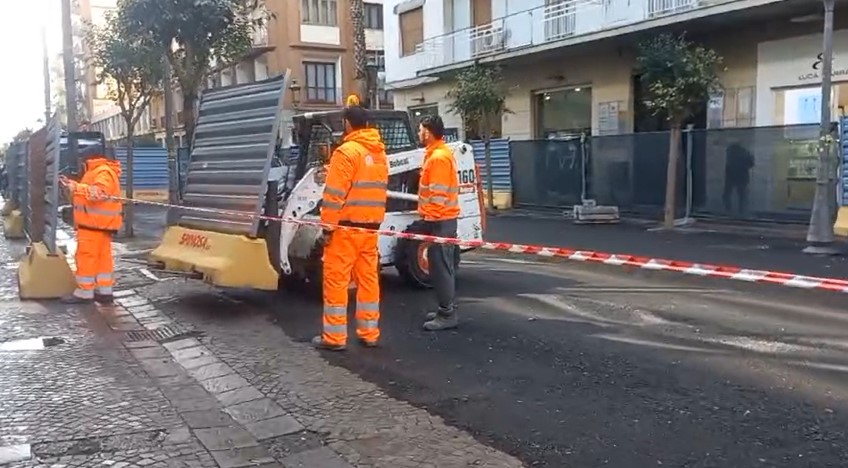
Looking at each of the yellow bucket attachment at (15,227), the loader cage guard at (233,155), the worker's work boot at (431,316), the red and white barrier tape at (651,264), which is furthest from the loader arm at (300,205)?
the yellow bucket attachment at (15,227)

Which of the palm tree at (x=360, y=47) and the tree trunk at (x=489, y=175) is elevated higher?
the palm tree at (x=360, y=47)

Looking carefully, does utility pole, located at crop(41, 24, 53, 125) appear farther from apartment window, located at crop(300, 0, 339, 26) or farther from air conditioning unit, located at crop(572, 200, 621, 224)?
apartment window, located at crop(300, 0, 339, 26)

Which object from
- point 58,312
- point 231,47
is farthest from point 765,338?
point 231,47

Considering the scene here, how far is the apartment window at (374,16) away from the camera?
149 feet

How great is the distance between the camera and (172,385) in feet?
19.4

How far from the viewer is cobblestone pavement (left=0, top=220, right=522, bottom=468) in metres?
A: 4.49

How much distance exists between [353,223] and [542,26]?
17574mm

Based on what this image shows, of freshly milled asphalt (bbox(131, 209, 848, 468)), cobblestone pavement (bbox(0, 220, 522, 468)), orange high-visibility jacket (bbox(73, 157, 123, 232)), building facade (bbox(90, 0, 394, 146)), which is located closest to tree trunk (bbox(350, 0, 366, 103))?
freshly milled asphalt (bbox(131, 209, 848, 468))

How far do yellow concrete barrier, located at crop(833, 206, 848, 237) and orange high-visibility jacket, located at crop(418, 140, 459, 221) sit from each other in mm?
8885

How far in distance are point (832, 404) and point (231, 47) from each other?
11.5 m

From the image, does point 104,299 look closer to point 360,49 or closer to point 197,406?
point 197,406

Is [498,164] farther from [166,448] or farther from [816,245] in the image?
[166,448]

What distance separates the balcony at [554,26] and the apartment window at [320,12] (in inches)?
622

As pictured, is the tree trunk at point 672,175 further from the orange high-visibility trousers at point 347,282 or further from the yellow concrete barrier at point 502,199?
the orange high-visibility trousers at point 347,282
